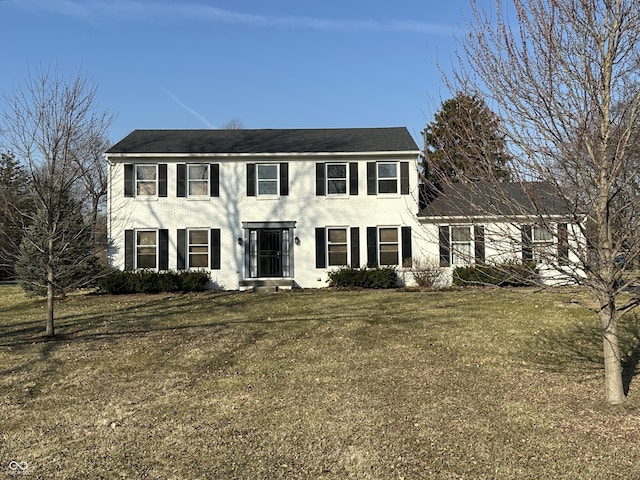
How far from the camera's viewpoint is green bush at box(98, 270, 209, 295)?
54.0 feet

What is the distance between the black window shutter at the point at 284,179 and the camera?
1792cm

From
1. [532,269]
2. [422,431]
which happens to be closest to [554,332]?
[532,269]

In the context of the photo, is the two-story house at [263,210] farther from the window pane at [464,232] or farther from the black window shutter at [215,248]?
the window pane at [464,232]

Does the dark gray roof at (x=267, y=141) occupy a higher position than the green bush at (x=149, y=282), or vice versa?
the dark gray roof at (x=267, y=141)

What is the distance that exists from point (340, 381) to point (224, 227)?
12.3 metres

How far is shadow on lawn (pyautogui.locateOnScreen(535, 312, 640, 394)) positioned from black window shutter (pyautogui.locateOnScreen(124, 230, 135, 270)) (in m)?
14.1

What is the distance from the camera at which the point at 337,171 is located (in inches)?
709

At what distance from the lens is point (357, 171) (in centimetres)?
1788

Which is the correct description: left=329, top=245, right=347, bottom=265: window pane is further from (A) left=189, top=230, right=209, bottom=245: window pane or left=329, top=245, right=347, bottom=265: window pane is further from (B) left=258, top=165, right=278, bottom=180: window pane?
(A) left=189, top=230, right=209, bottom=245: window pane

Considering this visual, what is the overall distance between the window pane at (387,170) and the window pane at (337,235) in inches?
98.6

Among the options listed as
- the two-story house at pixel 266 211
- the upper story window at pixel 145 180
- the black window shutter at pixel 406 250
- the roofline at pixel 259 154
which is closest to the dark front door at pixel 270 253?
the two-story house at pixel 266 211

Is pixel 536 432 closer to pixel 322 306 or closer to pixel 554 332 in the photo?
pixel 554 332

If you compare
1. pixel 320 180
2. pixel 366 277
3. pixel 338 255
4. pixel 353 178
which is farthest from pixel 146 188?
pixel 366 277

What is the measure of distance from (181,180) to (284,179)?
385 centimetres
